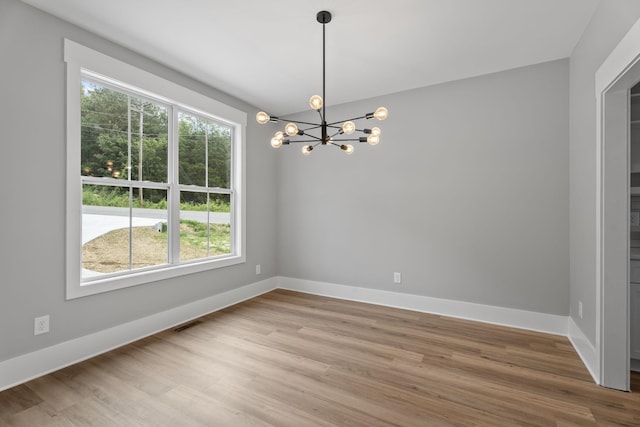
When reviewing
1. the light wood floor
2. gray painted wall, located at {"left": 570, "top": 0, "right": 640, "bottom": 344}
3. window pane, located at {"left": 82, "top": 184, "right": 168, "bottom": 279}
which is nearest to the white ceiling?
gray painted wall, located at {"left": 570, "top": 0, "right": 640, "bottom": 344}

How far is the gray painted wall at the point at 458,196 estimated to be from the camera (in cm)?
299

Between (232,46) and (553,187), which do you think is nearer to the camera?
(232,46)

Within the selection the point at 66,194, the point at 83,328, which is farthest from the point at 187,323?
the point at 66,194

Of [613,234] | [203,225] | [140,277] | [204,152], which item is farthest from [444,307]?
[204,152]

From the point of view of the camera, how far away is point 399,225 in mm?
3770

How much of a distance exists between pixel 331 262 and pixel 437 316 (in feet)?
5.17

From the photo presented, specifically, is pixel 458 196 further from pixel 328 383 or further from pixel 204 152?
pixel 204 152

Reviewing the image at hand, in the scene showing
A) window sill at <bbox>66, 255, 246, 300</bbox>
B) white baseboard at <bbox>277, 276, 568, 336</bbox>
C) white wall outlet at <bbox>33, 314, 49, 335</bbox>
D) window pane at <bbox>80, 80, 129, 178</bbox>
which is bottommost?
white baseboard at <bbox>277, 276, 568, 336</bbox>

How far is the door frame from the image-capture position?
6.50 ft

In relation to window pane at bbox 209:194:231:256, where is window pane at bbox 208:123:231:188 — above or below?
above

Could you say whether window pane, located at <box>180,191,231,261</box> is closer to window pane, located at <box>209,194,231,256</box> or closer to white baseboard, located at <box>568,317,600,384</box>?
window pane, located at <box>209,194,231,256</box>

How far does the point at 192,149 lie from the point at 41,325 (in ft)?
7.14

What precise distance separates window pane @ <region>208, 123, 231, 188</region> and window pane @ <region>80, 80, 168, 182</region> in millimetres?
627

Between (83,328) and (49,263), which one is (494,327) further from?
(49,263)
